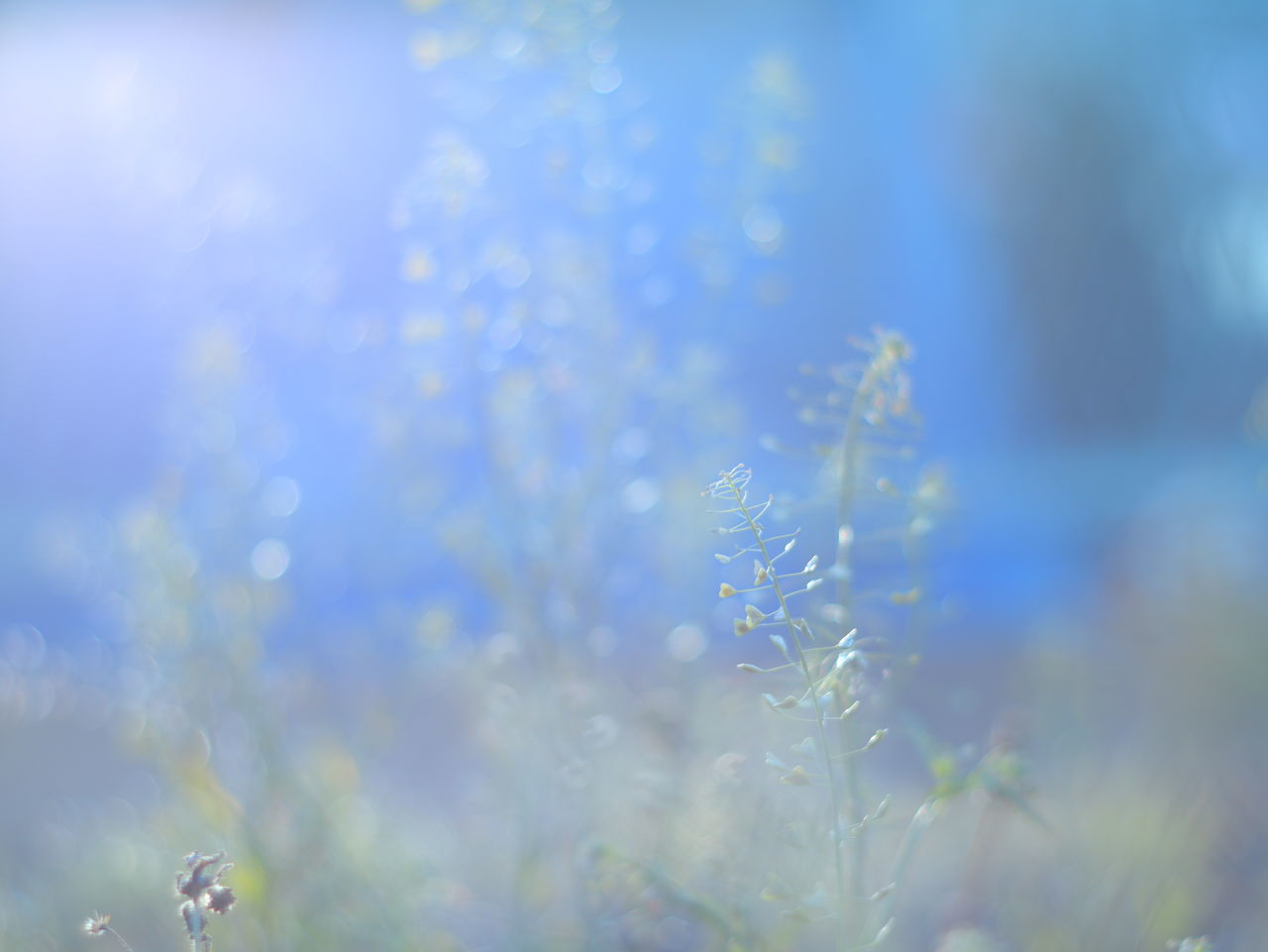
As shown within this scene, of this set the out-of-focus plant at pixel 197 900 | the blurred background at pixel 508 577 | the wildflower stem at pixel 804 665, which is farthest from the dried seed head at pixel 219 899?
the wildflower stem at pixel 804 665

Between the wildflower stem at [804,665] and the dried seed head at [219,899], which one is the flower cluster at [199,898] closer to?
the dried seed head at [219,899]

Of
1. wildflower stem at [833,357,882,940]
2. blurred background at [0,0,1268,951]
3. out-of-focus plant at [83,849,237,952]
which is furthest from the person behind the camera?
blurred background at [0,0,1268,951]

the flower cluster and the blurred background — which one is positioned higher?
the blurred background

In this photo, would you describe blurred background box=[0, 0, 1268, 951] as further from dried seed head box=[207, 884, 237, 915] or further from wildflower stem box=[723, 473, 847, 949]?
dried seed head box=[207, 884, 237, 915]

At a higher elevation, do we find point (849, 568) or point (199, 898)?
point (849, 568)

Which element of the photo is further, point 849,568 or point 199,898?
point 849,568

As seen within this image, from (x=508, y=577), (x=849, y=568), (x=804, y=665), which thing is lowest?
(x=804, y=665)

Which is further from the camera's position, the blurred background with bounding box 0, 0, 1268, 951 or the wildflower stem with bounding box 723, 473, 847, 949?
the blurred background with bounding box 0, 0, 1268, 951

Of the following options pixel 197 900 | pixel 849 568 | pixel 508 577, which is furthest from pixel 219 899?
pixel 508 577

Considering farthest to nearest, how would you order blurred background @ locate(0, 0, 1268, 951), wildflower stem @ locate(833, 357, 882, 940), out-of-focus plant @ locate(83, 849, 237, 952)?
blurred background @ locate(0, 0, 1268, 951), wildflower stem @ locate(833, 357, 882, 940), out-of-focus plant @ locate(83, 849, 237, 952)

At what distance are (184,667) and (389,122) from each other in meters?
2.35

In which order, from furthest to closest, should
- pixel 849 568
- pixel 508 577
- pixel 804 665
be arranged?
1. pixel 508 577
2. pixel 849 568
3. pixel 804 665

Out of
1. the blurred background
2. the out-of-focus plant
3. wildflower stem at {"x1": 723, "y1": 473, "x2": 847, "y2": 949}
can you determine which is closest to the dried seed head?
the out-of-focus plant

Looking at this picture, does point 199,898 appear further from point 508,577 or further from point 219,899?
point 508,577
